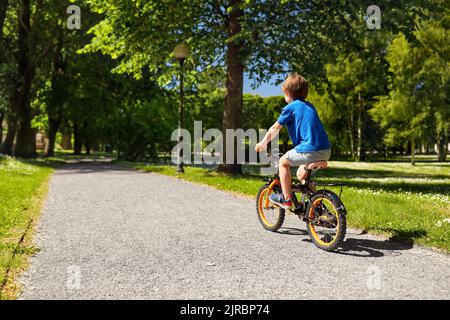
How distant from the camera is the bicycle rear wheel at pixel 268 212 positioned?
22.6ft

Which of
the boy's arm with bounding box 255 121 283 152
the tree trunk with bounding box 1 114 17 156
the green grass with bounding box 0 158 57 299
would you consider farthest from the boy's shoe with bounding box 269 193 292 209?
the tree trunk with bounding box 1 114 17 156

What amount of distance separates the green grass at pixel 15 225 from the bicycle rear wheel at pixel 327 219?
355cm

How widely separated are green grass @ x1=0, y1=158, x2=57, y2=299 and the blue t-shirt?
3.64 metres

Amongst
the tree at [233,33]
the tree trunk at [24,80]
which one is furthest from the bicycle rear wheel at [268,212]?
the tree trunk at [24,80]

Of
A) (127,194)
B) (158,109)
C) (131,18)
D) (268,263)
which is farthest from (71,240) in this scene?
(158,109)

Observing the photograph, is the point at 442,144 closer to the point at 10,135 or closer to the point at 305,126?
the point at 10,135

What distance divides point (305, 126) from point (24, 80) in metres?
26.5

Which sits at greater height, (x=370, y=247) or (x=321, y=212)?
(x=321, y=212)

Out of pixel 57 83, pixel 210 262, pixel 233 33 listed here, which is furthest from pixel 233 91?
pixel 57 83

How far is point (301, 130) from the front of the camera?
19.3ft

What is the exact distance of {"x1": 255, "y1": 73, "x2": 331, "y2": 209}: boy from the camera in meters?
5.81

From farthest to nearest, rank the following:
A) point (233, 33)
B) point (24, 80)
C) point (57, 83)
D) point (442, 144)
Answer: point (442, 144) < point (57, 83) < point (24, 80) < point (233, 33)

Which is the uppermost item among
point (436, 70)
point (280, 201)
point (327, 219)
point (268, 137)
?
point (436, 70)

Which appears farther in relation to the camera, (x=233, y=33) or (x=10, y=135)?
(x=10, y=135)
